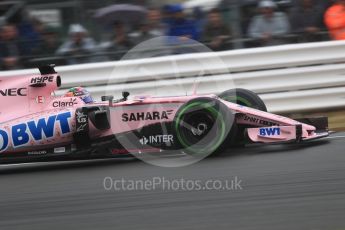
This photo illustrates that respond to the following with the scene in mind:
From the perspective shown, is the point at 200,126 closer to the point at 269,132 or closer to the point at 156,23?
the point at 269,132

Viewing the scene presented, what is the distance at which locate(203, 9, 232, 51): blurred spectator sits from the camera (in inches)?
362

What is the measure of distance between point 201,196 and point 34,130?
8.15 ft

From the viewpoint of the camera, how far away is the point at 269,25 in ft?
30.8

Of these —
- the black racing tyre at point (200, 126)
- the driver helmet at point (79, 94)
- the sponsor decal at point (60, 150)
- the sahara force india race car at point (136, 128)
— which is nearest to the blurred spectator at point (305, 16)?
the sahara force india race car at point (136, 128)

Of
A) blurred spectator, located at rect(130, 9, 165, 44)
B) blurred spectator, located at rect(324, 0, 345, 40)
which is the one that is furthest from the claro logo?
blurred spectator, located at rect(324, 0, 345, 40)

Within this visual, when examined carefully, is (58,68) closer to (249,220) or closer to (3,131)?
(3,131)

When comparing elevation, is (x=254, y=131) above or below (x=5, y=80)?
below

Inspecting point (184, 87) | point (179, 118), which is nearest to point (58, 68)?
point (184, 87)

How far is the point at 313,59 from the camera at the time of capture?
944 cm

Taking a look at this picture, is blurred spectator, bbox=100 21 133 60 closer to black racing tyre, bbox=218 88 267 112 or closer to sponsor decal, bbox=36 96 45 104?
black racing tyre, bbox=218 88 267 112

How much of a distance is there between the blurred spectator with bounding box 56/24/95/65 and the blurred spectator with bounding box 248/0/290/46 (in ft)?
7.66

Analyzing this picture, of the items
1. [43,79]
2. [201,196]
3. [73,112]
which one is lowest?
[201,196]

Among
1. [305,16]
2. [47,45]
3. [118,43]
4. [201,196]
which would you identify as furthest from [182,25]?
[201,196]

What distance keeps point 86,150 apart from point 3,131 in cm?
92
